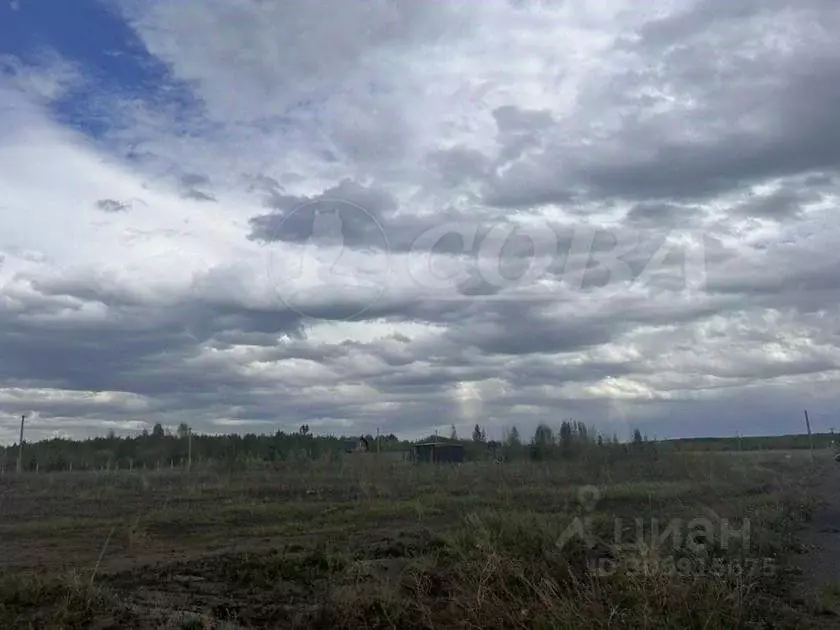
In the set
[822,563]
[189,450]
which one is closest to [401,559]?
[822,563]

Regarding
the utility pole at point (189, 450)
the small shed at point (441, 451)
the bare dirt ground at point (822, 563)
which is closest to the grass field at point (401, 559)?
the bare dirt ground at point (822, 563)

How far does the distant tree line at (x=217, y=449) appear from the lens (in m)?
56.8

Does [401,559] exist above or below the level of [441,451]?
below

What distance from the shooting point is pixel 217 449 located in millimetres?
67500

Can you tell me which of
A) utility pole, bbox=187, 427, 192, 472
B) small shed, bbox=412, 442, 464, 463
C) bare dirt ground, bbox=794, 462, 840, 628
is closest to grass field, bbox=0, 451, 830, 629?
bare dirt ground, bbox=794, 462, 840, 628

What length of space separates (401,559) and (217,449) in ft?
183

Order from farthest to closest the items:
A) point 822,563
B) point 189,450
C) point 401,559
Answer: point 189,450 < point 401,559 < point 822,563

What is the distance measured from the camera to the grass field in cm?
914

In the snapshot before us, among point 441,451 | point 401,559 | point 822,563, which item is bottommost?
point 822,563

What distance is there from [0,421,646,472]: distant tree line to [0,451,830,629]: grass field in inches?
918

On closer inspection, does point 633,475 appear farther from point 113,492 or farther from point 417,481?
point 113,492

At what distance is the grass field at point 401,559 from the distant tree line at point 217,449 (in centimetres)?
2332

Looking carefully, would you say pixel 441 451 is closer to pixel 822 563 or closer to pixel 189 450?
pixel 189 450

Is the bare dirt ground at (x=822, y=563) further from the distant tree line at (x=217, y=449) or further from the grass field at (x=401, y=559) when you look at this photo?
the distant tree line at (x=217, y=449)
